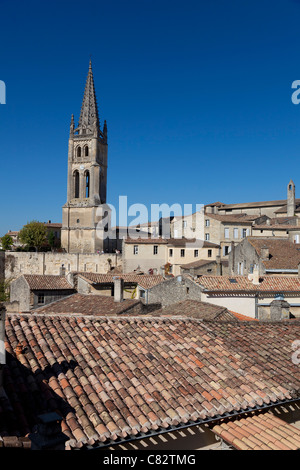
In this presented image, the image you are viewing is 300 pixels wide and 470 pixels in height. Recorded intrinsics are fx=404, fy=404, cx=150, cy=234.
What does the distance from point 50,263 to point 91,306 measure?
108 feet

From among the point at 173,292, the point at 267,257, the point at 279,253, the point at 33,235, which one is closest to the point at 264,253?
the point at 267,257

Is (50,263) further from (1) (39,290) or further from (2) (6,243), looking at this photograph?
(1) (39,290)

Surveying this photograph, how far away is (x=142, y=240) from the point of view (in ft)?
149

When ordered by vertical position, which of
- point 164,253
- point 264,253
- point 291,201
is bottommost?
point 164,253

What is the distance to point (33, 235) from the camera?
2436 inches

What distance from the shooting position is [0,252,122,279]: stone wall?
51.2 metres

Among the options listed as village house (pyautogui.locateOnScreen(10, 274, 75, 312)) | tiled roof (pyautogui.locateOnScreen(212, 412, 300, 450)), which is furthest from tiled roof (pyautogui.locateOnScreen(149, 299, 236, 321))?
village house (pyautogui.locateOnScreen(10, 274, 75, 312))

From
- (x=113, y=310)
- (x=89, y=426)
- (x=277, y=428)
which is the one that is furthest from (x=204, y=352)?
(x=113, y=310)

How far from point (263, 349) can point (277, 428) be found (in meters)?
2.71

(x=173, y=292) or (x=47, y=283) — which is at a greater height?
(x=173, y=292)

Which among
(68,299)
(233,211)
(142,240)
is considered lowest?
(68,299)

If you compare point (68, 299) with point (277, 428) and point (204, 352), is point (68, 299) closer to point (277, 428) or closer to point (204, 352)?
point (204, 352)

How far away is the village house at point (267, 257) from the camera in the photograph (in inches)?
997

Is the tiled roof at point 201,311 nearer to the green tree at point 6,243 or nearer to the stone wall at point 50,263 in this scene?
the stone wall at point 50,263
